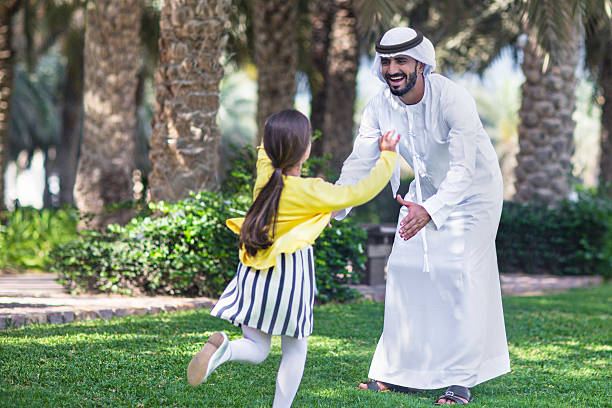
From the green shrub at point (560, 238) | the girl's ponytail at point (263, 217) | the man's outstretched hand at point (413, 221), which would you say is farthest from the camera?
the green shrub at point (560, 238)

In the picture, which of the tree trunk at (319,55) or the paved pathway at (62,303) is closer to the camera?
the paved pathway at (62,303)

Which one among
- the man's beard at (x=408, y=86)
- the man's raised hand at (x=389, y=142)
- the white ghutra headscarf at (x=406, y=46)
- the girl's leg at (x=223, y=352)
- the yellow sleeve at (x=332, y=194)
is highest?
the white ghutra headscarf at (x=406, y=46)

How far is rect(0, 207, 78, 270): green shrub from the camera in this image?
976cm

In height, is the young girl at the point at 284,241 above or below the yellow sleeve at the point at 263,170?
below

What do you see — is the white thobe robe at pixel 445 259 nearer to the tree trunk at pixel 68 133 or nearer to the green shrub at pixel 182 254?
the green shrub at pixel 182 254

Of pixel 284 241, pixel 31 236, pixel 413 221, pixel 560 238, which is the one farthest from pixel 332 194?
pixel 31 236

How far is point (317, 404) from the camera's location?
12.4 feet

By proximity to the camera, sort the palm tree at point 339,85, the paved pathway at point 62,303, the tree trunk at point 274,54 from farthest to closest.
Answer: the palm tree at point 339,85
the tree trunk at point 274,54
the paved pathway at point 62,303

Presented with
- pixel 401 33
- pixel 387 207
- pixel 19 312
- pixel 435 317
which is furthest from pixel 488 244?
pixel 387 207

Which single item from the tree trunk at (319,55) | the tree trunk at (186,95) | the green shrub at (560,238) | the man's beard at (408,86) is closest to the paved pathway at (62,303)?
→ the tree trunk at (186,95)

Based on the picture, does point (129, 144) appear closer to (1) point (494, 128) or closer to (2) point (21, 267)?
(2) point (21, 267)

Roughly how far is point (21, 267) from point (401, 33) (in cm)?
746

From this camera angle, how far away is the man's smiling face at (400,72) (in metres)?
3.89

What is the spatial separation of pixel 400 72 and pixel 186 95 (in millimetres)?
3874
